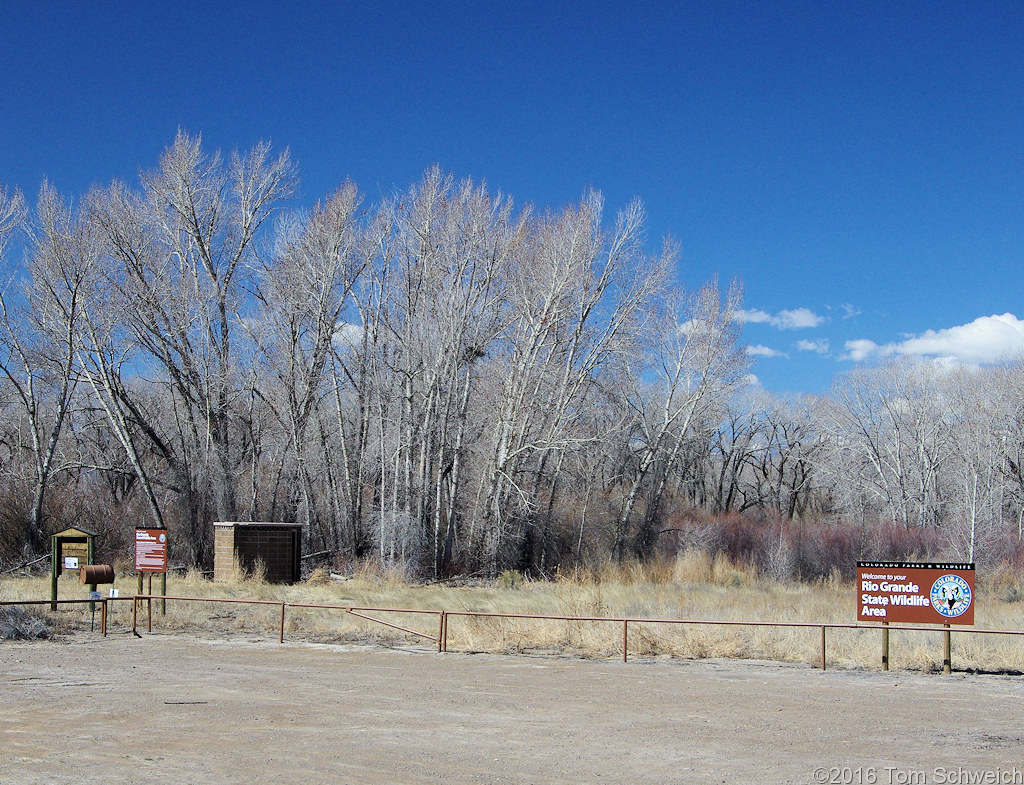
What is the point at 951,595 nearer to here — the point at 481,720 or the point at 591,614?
the point at 591,614

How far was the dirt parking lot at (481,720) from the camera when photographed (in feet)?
26.4

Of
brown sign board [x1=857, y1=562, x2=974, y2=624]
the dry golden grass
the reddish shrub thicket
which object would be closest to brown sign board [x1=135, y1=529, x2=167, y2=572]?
the dry golden grass

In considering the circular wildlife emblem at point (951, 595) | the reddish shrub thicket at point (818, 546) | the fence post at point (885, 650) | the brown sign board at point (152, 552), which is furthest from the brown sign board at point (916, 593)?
the reddish shrub thicket at point (818, 546)

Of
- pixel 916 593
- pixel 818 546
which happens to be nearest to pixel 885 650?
pixel 916 593

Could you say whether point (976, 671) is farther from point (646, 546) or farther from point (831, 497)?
point (831, 497)

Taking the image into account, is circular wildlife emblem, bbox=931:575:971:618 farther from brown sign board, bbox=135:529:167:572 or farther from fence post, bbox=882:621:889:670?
brown sign board, bbox=135:529:167:572

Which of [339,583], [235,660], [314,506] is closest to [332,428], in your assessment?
[314,506]

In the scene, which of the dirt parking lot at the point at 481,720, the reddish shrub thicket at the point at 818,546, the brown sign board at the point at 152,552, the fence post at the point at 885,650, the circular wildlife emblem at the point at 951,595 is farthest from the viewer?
the reddish shrub thicket at the point at 818,546

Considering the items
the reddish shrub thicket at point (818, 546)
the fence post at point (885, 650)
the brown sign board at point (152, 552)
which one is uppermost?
the brown sign board at point (152, 552)

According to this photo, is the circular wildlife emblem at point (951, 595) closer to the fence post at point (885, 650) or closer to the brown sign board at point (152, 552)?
the fence post at point (885, 650)

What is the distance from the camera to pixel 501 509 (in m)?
33.4

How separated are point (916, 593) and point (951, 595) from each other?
48 cm

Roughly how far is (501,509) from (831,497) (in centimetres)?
3164

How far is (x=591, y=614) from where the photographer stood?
64.0 feet
